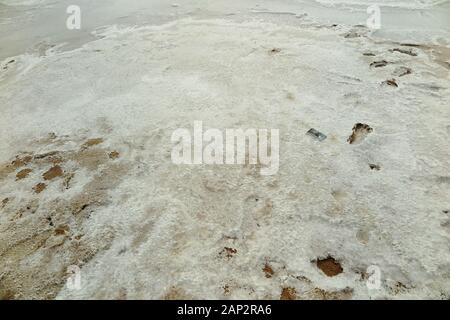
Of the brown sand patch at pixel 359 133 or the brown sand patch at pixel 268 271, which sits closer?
the brown sand patch at pixel 268 271

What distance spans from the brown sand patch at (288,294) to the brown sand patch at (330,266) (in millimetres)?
214

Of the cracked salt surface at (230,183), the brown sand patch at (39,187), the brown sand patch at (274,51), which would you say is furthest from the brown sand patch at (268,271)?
the brown sand patch at (274,51)

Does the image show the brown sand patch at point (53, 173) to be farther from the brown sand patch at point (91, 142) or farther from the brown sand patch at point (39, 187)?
the brown sand patch at point (91, 142)

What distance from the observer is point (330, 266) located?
2004 mm

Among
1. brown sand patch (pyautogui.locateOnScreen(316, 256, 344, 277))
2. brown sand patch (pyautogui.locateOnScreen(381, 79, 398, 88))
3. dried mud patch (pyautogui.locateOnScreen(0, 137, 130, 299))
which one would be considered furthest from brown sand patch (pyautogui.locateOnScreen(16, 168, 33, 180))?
brown sand patch (pyautogui.locateOnScreen(381, 79, 398, 88))

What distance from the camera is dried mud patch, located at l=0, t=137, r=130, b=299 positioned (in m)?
2.08

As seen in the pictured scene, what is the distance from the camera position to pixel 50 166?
2818 mm

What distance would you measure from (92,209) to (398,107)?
2585mm

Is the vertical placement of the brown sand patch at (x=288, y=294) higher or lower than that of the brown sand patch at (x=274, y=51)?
lower

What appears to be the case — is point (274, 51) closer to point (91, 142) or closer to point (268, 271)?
Answer: point (91, 142)

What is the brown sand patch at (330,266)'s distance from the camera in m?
1.97

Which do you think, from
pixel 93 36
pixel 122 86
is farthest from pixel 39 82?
pixel 93 36

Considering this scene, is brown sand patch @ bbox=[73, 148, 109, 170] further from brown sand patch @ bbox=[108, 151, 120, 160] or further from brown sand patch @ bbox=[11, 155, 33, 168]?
brown sand patch @ bbox=[11, 155, 33, 168]
